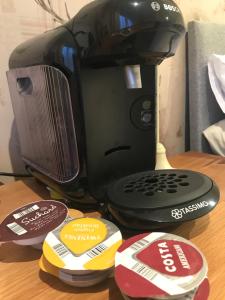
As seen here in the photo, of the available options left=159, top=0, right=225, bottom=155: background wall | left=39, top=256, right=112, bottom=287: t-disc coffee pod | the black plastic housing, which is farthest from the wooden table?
left=159, top=0, right=225, bottom=155: background wall

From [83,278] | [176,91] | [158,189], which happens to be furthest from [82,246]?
[176,91]

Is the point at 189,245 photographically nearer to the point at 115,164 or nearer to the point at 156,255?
the point at 156,255

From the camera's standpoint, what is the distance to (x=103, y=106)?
1.55 feet

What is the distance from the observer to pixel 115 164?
1.67 feet

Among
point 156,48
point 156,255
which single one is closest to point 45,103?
point 156,48

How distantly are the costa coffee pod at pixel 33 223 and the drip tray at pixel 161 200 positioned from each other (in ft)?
0.25

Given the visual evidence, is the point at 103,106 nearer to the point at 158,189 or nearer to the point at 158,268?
the point at 158,189

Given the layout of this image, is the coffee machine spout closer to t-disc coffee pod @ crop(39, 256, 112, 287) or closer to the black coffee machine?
the black coffee machine

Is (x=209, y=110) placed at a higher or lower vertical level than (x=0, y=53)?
lower

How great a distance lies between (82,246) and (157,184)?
163 mm

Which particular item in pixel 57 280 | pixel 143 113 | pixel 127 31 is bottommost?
pixel 57 280

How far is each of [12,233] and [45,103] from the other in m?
0.22

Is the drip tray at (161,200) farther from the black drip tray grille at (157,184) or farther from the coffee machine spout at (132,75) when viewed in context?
the coffee machine spout at (132,75)

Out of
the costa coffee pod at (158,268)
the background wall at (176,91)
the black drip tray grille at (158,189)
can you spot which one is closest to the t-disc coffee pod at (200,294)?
the costa coffee pod at (158,268)
